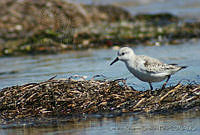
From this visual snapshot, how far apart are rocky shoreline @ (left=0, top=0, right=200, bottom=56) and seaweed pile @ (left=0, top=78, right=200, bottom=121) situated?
512 centimetres

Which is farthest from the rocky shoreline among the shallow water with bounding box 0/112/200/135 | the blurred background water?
the shallow water with bounding box 0/112/200/135

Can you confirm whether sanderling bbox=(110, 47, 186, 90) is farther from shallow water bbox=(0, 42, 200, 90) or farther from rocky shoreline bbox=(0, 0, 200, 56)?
rocky shoreline bbox=(0, 0, 200, 56)

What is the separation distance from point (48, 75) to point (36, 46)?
5208 millimetres

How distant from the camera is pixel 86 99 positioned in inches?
265

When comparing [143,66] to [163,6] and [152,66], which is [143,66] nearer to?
[152,66]

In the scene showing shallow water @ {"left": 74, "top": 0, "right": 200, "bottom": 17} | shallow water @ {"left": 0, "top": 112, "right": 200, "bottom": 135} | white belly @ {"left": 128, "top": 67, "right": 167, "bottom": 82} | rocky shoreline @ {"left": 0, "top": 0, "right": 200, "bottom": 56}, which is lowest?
shallow water @ {"left": 0, "top": 112, "right": 200, "bottom": 135}

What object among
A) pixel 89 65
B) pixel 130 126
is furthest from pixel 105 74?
pixel 130 126

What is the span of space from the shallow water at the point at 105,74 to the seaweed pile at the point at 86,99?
0.39 m

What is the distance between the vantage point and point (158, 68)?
268 inches

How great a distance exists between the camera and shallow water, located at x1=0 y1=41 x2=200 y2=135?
536 centimetres

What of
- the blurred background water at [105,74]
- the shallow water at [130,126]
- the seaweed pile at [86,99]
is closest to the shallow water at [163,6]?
the blurred background water at [105,74]

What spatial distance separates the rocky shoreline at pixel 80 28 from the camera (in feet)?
48.1

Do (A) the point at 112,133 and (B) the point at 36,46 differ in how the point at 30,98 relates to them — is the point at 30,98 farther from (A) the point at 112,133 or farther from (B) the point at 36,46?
(B) the point at 36,46

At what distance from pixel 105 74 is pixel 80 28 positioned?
28.3 feet
